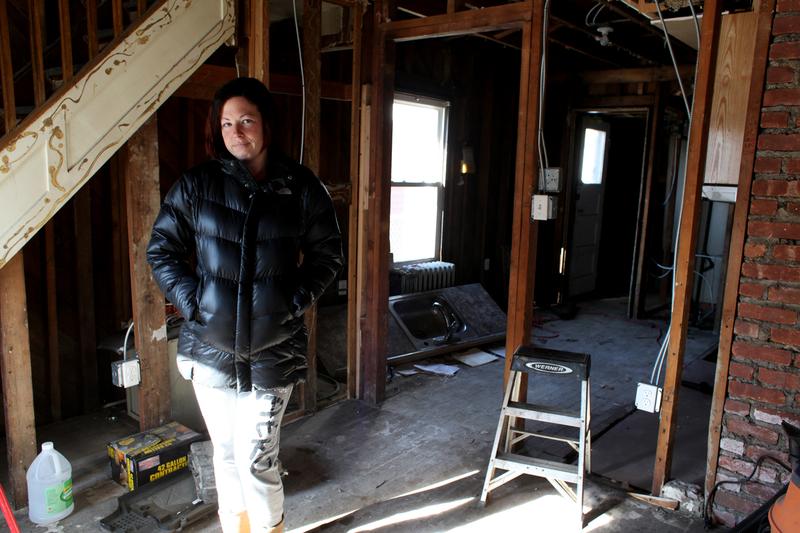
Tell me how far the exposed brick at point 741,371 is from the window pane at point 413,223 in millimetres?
3160

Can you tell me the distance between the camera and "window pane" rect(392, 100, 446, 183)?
16.5ft

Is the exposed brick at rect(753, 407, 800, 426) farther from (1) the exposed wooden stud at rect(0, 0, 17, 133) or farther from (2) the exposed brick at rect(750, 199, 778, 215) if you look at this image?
(1) the exposed wooden stud at rect(0, 0, 17, 133)

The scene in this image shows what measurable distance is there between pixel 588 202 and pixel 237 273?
5683mm

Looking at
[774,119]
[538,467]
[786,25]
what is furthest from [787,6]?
[538,467]

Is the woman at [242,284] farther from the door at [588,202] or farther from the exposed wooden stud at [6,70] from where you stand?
the door at [588,202]

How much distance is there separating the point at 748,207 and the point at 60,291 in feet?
11.1

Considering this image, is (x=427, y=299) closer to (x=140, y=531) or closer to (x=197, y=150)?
(x=197, y=150)

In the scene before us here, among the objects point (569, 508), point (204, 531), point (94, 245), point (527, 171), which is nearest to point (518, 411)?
point (569, 508)

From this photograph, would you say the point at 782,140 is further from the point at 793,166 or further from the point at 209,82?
the point at 209,82

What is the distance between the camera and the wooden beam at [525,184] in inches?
108

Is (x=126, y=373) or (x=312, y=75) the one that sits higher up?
(x=312, y=75)

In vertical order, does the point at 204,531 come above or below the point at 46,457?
below

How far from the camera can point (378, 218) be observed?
3.47 meters

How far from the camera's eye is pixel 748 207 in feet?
7.52
